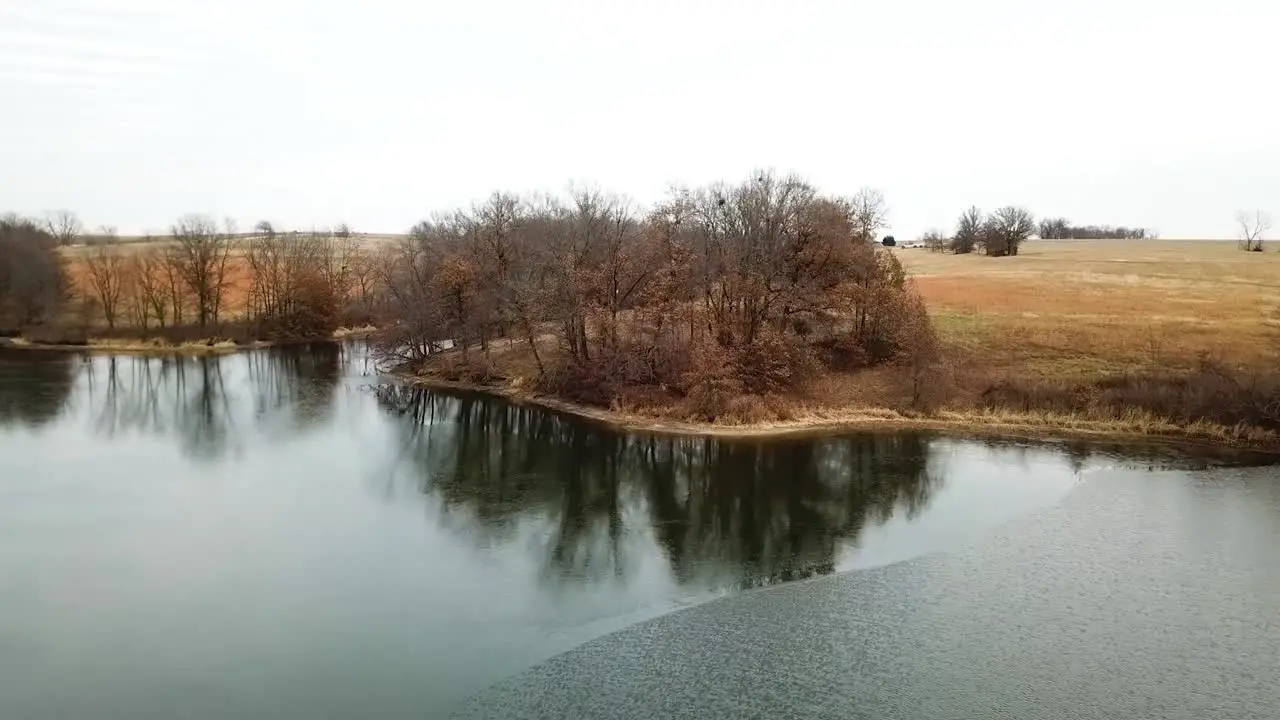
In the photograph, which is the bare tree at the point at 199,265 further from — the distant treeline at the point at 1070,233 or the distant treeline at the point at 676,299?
the distant treeline at the point at 1070,233

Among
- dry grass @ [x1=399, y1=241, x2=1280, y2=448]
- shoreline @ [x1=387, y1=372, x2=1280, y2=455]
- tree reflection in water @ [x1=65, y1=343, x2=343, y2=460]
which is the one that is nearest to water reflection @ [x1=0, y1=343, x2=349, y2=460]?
tree reflection in water @ [x1=65, y1=343, x2=343, y2=460]

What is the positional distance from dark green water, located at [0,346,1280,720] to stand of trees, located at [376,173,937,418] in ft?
23.1

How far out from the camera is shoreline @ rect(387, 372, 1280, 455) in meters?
34.6

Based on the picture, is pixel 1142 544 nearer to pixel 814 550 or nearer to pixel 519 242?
pixel 814 550

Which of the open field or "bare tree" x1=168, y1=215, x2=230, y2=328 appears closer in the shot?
the open field

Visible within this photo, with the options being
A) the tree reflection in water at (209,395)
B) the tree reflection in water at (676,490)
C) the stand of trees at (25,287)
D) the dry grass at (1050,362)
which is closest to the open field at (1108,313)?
the dry grass at (1050,362)

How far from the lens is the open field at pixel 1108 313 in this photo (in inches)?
1596

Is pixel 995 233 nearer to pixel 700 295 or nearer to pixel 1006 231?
pixel 1006 231

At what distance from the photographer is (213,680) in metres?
14.6

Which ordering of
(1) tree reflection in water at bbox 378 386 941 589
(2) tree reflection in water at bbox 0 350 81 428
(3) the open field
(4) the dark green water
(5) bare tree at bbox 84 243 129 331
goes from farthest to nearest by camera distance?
(5) bare tree at bbox 84 243 129 331
(3) the open field
(2) tree reflection in water at bbox 0 350 81 428
(1) tree reflection in water at bbox 378 386 941 589
(4) the dark green water

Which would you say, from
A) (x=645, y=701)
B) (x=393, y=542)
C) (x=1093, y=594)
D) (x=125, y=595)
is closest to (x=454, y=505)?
(x=393, y=542)

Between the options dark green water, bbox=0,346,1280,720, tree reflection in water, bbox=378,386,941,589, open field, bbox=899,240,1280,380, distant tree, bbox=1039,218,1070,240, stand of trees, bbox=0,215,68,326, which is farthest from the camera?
distant tree, bbox=1039,218,1070,240

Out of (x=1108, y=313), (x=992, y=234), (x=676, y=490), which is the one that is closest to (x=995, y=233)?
(x=992, y=234)

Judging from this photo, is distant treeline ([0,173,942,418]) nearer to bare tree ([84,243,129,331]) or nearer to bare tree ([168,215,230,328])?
bare tree ([168,215,230,328])
